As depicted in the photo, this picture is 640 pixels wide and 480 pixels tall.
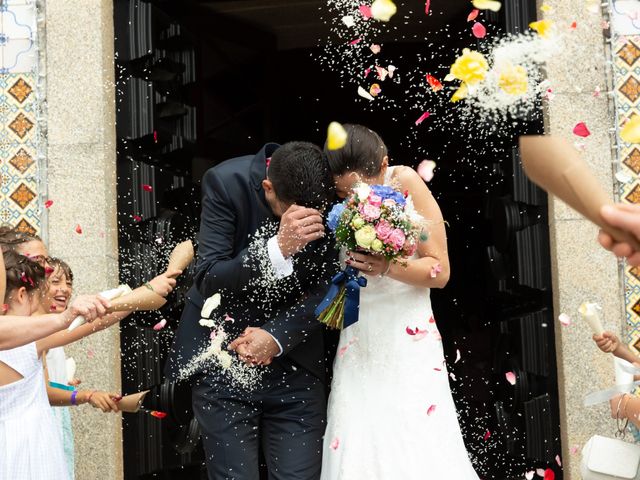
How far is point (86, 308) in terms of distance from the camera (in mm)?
3797

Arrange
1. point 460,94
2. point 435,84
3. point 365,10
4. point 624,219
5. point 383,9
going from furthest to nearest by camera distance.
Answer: point 435,84
point 365,10
point 460,94
point 383,9
point 624,219

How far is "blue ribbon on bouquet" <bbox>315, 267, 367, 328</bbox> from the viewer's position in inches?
175

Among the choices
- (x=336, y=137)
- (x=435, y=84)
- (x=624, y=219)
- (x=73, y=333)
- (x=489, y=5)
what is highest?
(x=489, y=5)

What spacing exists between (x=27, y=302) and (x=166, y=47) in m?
2.60

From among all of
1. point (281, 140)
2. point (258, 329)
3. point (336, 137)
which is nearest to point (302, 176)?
point (336, 137)

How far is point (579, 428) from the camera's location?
19.2 ft

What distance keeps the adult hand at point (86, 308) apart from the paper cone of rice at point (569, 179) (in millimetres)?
2139

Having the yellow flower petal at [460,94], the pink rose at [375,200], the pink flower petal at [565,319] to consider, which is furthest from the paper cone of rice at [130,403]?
the yellow flower petal at [460,94]

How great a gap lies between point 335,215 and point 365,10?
2.84 meters

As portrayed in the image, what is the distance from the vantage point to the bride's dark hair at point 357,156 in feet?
14.5

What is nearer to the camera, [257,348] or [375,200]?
[375,200]

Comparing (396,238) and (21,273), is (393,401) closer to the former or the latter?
(396,238)

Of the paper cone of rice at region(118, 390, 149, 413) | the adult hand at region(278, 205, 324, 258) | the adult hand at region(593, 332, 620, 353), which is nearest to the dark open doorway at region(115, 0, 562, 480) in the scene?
the paper cone of rice at region(118, 390, 149, 413)

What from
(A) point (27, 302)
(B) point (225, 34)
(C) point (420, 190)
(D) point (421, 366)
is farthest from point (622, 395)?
(B) point (225, 34)
